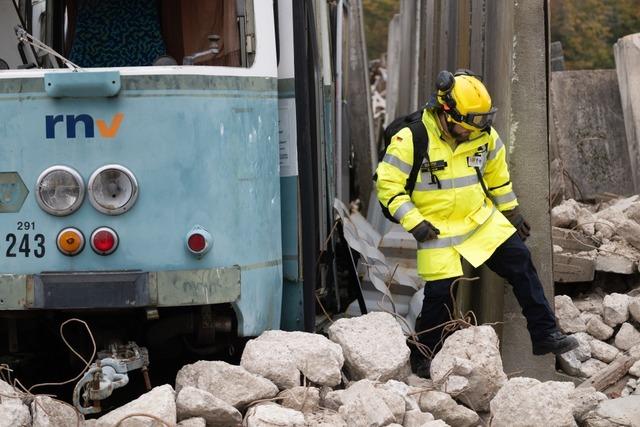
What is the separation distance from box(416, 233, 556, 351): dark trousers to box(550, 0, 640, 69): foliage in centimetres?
1291

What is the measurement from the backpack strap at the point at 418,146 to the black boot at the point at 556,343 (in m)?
1.16

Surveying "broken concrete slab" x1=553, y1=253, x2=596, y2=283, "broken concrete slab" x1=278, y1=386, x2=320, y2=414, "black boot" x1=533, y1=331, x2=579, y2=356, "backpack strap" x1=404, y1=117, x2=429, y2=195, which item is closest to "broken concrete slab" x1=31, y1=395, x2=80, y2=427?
"broken concrete slab" x1=278, y1=386, x2=320, y2=414

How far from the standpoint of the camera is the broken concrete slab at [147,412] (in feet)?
16.6

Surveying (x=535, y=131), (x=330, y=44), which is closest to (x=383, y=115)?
(x=330, y=44)

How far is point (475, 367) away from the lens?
5.91 metres

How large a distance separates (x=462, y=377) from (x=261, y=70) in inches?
70.2

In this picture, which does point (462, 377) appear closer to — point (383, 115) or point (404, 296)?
point (404, 296)

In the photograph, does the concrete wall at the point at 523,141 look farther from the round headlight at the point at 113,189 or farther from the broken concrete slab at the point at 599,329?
the round headlight at the point at 113,189

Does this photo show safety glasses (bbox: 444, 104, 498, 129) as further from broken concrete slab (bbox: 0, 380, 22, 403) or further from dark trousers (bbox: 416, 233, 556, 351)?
broken concrete slab (bbox: 0, 380, 22, 403)

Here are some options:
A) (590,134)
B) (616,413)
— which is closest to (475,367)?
(616,413)

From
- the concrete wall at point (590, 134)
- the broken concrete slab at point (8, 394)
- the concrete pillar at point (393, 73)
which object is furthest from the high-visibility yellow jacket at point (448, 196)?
the concrete pillar at point (393, 73)

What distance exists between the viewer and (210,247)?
583 centimetres

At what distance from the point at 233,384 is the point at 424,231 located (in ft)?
5.69

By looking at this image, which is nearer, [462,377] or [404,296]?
[462,377]
